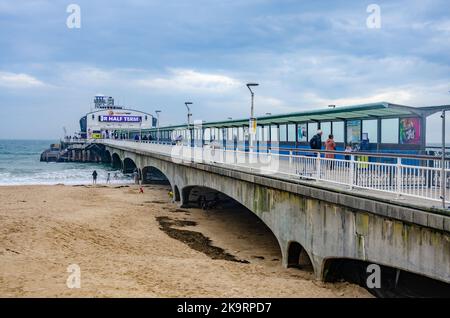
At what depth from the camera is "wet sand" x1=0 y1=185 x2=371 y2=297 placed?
10523 millimetres

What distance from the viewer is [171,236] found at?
18.6m

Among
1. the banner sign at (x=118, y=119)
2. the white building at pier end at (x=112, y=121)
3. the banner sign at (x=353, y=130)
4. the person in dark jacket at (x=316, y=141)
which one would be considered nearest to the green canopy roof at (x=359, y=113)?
the banner sign at (x=353, y=130)

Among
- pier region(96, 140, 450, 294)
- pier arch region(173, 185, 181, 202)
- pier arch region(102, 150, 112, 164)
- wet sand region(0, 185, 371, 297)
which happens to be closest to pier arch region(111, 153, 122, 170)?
pier arch region(102, 150, 112, 164)

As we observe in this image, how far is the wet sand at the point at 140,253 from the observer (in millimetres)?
10523

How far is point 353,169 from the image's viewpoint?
1112 cm

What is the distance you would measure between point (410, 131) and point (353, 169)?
210 inches

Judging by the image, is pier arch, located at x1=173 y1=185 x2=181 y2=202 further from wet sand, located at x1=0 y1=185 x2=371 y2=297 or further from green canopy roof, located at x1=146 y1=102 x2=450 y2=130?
green canopy roof, located at x1=146 y1=102 x2=450 y2=130

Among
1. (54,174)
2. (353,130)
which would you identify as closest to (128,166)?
(54,174)

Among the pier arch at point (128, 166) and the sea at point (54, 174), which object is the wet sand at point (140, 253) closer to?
the sea at point (54, 174)

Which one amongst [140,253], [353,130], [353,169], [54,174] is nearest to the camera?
[353,169]

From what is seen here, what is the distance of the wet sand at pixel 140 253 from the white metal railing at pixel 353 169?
274 centimetres

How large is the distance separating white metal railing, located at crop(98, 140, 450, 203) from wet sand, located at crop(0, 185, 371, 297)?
274cm

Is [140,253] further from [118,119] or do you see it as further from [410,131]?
[118,119]

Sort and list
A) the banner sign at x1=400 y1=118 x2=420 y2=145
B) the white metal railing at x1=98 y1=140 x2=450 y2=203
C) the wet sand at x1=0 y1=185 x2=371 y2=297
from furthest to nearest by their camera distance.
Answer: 1. the banner sign at x1=400 y1=118 x2=420 y2=145
2. the wet sand at x1=0 y1=185 x2=371 y2=297
3. the white metal railing at x1=98 y1=140 x2=450 y2=203
